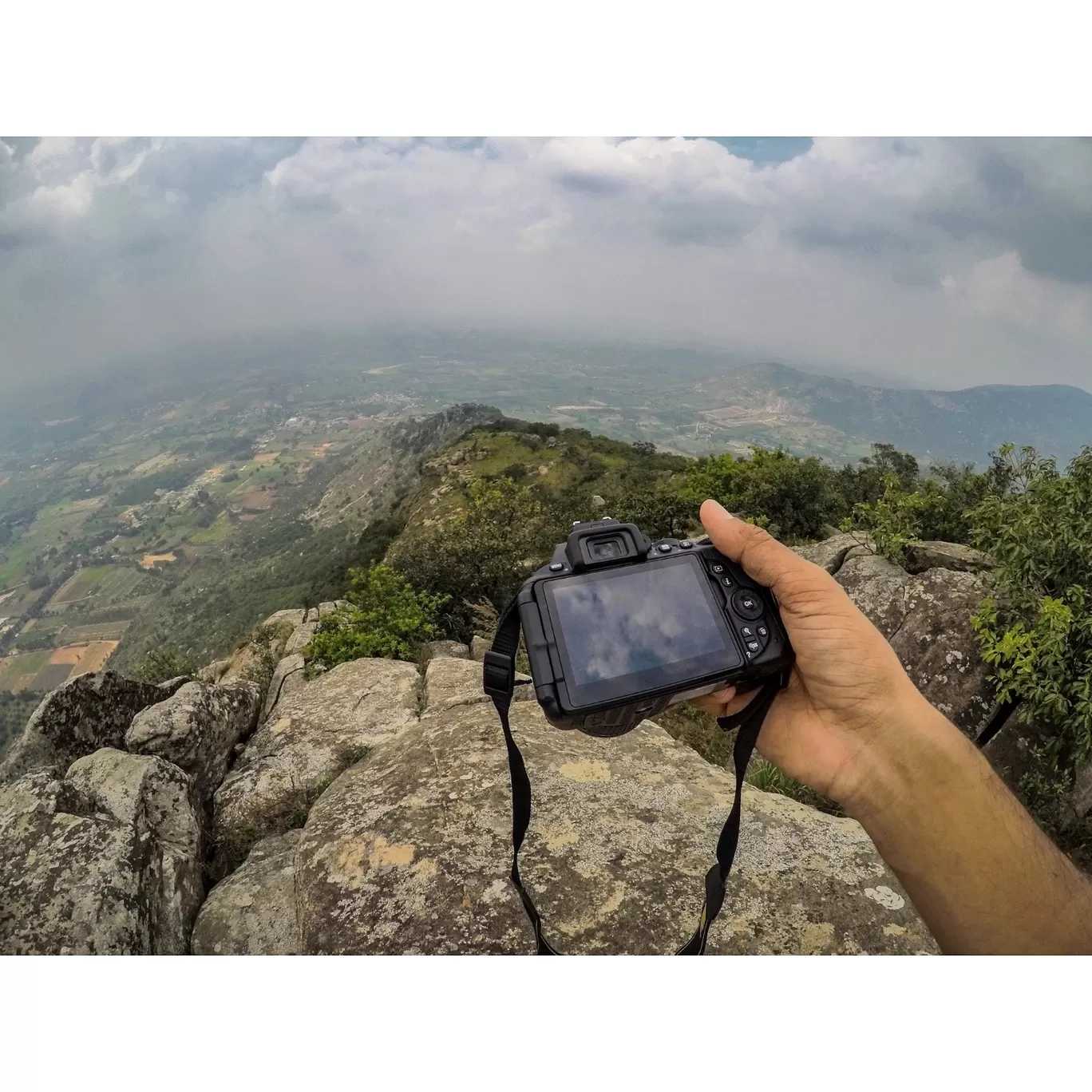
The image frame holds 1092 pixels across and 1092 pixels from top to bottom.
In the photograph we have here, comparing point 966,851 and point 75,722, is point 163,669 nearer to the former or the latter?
point 75,722

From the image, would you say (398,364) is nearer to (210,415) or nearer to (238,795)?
(210,415)

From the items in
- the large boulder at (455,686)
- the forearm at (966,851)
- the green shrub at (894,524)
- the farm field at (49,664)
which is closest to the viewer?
the forearm at (966,851)

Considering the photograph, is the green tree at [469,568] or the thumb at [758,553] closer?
the thumb at [758,553]

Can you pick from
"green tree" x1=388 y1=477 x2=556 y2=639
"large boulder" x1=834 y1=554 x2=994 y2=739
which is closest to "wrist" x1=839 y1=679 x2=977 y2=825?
"large boulder" x1=834 y1=554 x2=994 y2=739

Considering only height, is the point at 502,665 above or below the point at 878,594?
above

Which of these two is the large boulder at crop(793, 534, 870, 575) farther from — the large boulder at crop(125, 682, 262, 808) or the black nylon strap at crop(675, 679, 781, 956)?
the large boulder at crop(125, 682, 262, 808)

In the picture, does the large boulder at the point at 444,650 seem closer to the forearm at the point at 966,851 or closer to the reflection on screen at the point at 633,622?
the reflection on screen at the point at 633,622

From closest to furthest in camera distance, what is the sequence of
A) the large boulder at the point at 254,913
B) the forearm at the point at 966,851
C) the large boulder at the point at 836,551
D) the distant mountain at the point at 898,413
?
the forearm at the point at 966,851 < the large boulder at the point at 254,913 < the large boulder at the point at 836,551 < the distant mountain at the point at 898,413

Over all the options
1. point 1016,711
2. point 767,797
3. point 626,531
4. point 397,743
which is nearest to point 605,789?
point 767,797

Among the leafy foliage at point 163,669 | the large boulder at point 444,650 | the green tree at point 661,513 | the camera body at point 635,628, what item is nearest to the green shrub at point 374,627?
the large boulder at point 444,650
